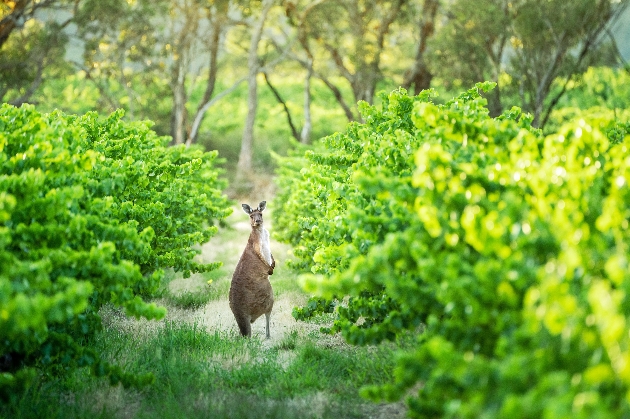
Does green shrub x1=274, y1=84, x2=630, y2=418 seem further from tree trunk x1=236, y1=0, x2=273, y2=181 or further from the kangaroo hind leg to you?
tree trunk x1=236, y1=0, x2=273, y2=181

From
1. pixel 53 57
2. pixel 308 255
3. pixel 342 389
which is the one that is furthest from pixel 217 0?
pixel 342 389

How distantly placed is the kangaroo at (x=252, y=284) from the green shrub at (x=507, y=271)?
11.1ft

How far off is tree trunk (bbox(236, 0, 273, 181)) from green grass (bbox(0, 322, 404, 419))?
24013mm

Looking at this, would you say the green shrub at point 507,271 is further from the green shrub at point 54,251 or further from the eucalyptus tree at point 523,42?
the eucalyptus tree at point 523,42

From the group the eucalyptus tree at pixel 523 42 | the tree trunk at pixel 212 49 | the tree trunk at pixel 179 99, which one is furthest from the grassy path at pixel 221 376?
the tree trunk at pixel 212 49

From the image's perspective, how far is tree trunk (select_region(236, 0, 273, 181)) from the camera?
31656 mm

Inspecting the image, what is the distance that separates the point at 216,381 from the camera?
24.9ft

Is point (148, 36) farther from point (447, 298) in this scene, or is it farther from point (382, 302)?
point (447, 298)

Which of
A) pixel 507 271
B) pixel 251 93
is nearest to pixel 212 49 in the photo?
pixel 251 93

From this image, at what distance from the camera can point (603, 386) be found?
340cm

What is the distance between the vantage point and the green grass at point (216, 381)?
6547 millimetres

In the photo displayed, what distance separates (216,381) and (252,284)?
6.53 feet

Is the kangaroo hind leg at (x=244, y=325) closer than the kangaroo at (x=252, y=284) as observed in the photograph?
No

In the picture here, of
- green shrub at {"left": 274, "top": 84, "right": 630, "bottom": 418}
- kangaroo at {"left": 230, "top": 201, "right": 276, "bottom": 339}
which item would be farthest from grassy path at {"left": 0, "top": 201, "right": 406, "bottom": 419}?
green shrub at {"left": 274, "top": 84, "right": 630, "bottom": 418}
